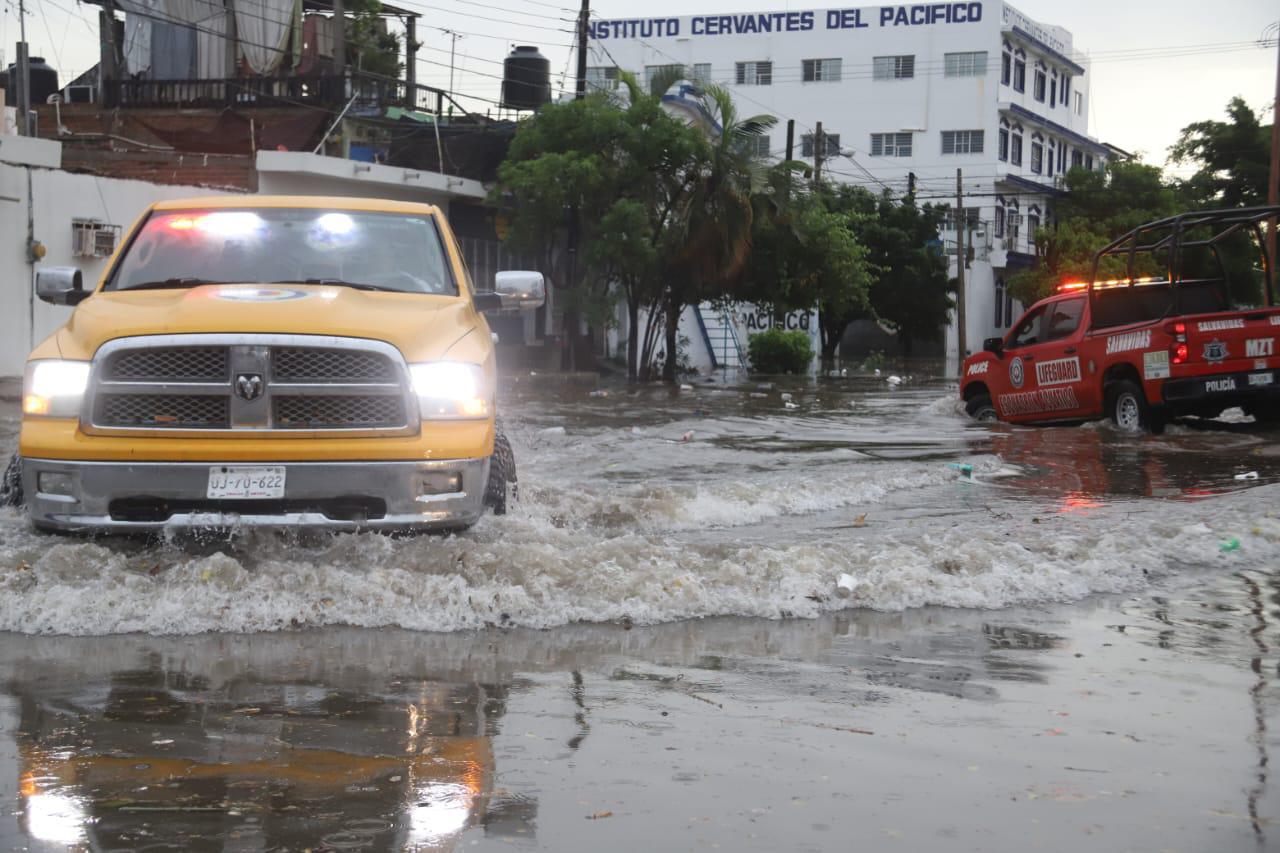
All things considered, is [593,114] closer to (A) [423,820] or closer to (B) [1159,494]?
(B) [1159,494]

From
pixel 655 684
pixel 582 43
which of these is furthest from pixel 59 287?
pixel 582 43

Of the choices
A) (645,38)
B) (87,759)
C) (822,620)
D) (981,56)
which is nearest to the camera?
(87,759)

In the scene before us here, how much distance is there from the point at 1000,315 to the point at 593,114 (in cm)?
4144

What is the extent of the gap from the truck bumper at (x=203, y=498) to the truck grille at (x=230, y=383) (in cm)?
19

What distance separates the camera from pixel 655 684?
191 inches

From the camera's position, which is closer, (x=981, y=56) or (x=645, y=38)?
(x=981, y=56)

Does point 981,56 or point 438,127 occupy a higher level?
point 981,56

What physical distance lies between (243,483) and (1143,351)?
1144 cm

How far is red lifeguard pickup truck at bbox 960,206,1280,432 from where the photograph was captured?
14586 millimetres

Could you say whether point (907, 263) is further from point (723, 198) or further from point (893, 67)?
point (723, 198)

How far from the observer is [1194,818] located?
350cm

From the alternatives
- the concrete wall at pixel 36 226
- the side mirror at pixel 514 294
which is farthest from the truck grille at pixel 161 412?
the concrete wall at pixel 36 226

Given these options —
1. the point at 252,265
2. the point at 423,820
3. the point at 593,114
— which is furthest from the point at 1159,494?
the point at 593,114

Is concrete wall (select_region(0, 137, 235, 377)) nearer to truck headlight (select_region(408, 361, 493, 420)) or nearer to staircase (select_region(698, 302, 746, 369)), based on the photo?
truck headlight (select_region(408, 361, 493, 420))
